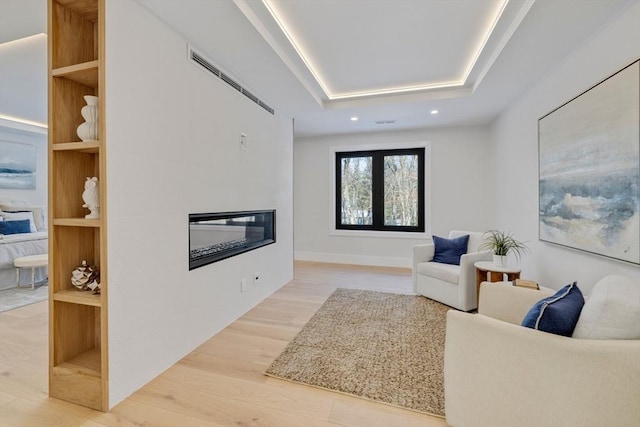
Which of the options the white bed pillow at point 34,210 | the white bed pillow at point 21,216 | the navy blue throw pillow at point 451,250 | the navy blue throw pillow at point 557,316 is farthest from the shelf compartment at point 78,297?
the white bed pillow at point 34,210

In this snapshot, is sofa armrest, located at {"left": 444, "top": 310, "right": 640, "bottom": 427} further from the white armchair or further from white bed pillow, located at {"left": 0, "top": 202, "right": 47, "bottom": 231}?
white bed pillow, located at {"left": 0, "top": 202, "right": 47, "bottom": 231}

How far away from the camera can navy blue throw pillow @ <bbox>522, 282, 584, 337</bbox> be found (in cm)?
123

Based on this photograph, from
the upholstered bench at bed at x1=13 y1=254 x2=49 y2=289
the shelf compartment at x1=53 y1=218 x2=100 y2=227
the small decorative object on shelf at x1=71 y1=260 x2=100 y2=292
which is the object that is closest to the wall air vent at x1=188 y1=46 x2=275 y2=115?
the shelf compartment at x1=53 y1=218 x2=100 y2=227

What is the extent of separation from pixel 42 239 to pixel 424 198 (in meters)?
5.96

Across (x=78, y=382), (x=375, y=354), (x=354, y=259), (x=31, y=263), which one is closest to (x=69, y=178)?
(x=78, y=382)

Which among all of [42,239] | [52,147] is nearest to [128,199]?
[52,147]

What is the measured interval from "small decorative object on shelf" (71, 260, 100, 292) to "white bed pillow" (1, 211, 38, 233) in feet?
13.8

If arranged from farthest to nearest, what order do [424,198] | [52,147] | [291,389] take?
1. [424,198]
2. [291,389]
3. [52,147]

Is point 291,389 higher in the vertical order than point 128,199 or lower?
lower

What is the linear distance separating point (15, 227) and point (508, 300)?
6305mm

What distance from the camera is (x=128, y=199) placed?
1680mm

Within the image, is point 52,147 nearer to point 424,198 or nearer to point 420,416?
point 420,416

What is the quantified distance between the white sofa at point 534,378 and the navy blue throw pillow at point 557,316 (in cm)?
6

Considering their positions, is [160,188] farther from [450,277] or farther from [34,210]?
[34,210]
